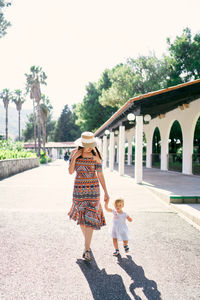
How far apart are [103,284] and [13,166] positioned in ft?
51.2

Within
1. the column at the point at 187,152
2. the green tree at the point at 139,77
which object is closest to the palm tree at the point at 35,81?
the green tree at the point at 139,77

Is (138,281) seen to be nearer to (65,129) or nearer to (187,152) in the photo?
(187,152)

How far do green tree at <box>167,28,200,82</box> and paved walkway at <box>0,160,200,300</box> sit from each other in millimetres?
26245

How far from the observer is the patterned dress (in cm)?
399

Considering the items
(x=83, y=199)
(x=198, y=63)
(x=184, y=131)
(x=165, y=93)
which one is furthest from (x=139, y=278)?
(x=198, y=63)

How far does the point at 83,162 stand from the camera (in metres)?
4.01

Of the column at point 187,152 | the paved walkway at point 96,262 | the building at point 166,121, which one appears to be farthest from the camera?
the column at point 187,152

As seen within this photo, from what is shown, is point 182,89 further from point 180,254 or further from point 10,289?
point 10,289

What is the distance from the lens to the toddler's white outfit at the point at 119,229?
4199 mm

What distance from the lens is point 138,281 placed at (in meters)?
3.31

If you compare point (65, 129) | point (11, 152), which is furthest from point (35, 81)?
point (65, 129)

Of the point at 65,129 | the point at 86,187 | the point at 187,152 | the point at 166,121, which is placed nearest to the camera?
the point at 86,187

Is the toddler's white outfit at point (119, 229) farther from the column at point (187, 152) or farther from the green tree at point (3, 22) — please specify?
the green tree at point (3, 22)

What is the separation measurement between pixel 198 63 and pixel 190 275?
2856 cm
